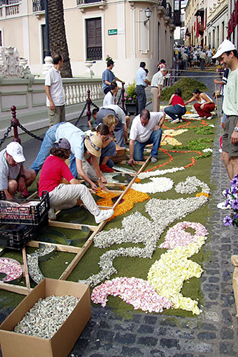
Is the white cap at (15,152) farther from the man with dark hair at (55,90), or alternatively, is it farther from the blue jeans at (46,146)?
the man with dark hair at (55,90)

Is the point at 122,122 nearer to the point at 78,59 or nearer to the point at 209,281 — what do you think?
the point at 209,281

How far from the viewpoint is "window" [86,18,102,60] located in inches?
1011

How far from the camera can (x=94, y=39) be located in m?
26.0

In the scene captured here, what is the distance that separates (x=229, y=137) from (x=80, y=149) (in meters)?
2.17

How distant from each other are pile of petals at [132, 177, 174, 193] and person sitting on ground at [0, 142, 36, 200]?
182 cm

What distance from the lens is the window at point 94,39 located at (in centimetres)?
2569

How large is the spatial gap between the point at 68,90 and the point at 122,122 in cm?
558

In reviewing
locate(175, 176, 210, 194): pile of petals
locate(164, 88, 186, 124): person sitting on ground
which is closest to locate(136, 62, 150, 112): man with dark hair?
locate(164, 88, 186, 124): person sitting on ground

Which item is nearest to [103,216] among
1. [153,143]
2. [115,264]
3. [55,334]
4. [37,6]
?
[115,264]

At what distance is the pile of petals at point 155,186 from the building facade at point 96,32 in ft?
63.5

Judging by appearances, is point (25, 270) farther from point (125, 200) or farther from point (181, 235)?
point (125, 200)

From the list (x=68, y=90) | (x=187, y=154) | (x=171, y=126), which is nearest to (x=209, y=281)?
(x=187, y=154)

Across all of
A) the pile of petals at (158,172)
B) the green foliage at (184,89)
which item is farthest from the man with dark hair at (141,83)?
the pile of petals at (158,172)

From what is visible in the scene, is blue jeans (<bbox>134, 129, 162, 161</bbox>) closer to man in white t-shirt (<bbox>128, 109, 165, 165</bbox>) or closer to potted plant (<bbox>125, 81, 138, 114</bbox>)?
man in white t-shirt (<bbox>128, 109, 165, 165</bbox>)
